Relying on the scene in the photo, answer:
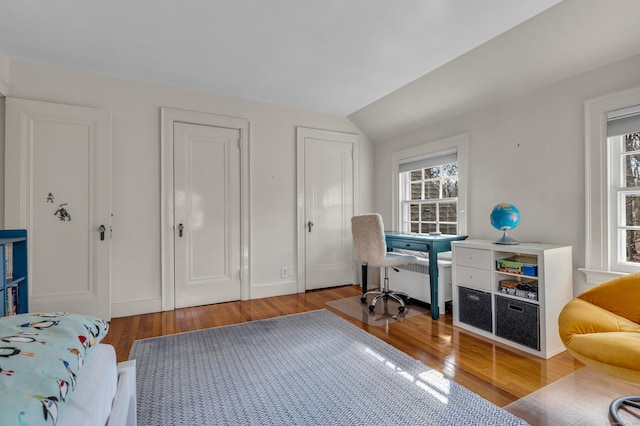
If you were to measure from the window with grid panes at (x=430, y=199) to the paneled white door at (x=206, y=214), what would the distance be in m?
2.27

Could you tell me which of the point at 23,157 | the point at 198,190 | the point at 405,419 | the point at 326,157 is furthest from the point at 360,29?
the point at 23,157

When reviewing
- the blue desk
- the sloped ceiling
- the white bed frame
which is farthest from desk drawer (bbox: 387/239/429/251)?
the white bed frame

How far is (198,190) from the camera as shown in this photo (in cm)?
347

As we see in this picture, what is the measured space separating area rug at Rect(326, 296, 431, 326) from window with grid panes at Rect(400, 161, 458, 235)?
103 centimetres

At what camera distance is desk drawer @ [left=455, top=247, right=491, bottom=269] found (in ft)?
8.44

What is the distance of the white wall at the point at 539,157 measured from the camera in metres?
2.38

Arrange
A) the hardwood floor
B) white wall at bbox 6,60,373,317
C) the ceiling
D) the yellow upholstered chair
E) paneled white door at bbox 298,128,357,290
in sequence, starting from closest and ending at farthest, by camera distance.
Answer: the yellow upholstered chair
the hardwood floor
the ceiling
white wall at bbox 6,60,373,317
paneled white door at bbox 298,128,357,290

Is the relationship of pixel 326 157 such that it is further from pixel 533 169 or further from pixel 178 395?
pixel 178 395

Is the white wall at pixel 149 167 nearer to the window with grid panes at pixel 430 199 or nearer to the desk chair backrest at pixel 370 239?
the desk chair backrest at pixel 370 239

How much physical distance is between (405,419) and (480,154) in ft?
8.50

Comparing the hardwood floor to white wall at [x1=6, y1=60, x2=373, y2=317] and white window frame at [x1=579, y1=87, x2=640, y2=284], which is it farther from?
white window frame at [x1=579, y1=87, x2=640, y2=284]

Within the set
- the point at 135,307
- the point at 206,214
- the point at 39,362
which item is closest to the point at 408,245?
the point at 206,214

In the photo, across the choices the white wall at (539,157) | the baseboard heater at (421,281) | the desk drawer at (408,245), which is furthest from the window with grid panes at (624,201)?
the desk drawer at (408,245)

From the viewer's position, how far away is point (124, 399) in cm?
106
